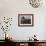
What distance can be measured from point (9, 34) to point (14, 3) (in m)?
1.11

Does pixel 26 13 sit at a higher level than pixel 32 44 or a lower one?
higher

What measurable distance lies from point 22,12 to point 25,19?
0.88 feet

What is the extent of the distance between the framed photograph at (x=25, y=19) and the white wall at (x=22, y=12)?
11 centimetres

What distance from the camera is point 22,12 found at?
14.9 feet

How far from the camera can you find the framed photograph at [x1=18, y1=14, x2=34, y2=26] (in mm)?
4516

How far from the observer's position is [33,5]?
14.9ft

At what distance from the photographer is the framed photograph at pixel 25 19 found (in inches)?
178

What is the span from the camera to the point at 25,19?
454 centimetres

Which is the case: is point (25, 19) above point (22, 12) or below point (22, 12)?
below

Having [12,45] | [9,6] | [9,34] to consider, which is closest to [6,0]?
[9,6]

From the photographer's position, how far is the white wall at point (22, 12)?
448 centimetres

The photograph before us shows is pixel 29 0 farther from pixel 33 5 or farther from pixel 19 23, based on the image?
pixel 19 23

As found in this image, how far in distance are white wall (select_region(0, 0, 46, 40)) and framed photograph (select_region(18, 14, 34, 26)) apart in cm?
11

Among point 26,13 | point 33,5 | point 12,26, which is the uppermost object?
→ point 33,5
